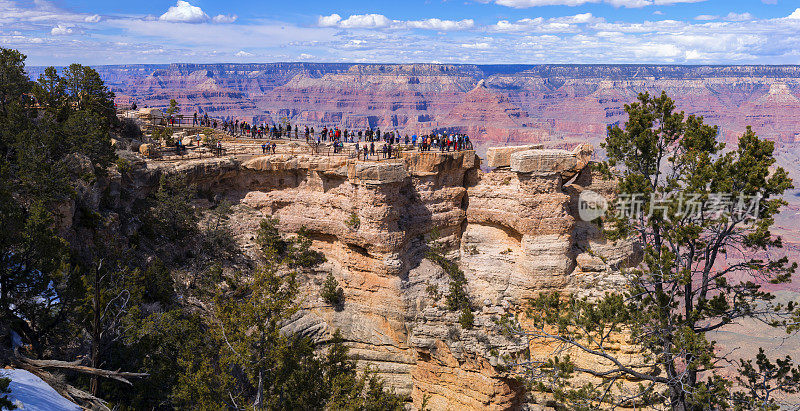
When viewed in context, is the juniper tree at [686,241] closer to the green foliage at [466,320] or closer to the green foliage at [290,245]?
the green foliage at [466,320]

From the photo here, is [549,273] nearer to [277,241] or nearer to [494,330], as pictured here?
[494,330]

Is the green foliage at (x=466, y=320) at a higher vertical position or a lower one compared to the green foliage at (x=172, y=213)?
lower

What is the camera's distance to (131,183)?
110 feet

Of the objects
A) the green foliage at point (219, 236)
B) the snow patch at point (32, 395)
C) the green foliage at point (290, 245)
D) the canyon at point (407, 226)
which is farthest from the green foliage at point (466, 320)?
the snow patch at point (32, 395)

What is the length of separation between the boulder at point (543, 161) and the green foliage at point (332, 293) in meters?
13.6

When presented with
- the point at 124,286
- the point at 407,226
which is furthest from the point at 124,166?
the point at 407,226

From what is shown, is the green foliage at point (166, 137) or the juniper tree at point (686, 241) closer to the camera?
the juniper tree at point (686, 241)

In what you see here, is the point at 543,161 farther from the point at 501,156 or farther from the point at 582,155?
the point at 582,155

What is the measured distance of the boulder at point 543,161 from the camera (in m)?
32.5

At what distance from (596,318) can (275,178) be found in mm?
23835

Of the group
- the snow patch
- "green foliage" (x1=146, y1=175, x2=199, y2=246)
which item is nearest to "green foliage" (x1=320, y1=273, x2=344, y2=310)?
"green foliage" (x1=146, y1=175, x2=199, y2=246)

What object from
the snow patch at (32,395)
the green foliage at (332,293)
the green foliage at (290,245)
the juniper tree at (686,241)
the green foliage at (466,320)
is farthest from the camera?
the green foliage at (290,245)

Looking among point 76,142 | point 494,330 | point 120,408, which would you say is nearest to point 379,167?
point 494,330

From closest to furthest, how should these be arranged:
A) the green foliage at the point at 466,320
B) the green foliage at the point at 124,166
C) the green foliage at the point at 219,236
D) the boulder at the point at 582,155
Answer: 1. the green foliage at the point at 466,320
2. the green foliage at the point at 124,166
3. the green foliage at the point at 219,236
4. the boulder at the point at 582,155
